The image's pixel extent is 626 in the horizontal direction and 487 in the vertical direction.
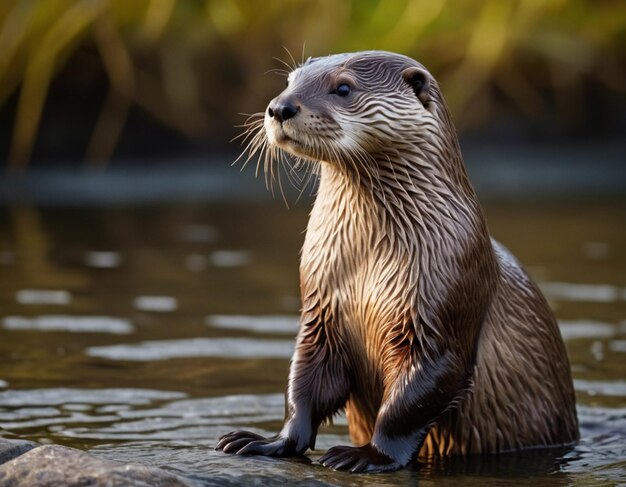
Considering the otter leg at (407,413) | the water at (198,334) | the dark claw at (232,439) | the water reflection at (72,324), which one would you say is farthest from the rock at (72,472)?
the water reflection at (72,324)

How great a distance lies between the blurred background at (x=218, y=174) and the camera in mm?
5406

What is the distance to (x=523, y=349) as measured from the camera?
12.9 ft

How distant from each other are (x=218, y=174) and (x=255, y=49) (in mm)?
1125

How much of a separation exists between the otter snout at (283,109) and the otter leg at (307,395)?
596 millimetres

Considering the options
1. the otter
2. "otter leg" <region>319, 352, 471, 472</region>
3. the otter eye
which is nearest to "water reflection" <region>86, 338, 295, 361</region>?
the otter

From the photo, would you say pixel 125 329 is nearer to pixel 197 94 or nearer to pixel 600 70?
pixel 197 94

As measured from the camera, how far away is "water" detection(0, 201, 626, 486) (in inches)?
147

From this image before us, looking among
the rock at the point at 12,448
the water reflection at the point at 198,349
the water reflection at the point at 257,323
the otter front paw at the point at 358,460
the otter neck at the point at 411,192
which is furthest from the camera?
the water reflection at the point at 257,323

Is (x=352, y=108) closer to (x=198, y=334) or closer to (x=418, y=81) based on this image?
(x=418, y=81)

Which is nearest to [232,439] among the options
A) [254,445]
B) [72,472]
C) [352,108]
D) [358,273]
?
[254,445]

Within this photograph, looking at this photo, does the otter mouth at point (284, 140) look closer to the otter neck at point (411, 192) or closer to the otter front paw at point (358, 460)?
the otter neck at point (411, 192)

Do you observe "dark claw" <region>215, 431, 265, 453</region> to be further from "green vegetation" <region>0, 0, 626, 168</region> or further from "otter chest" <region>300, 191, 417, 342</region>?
"green vegetation" <region>0, 0, 626, 168</region>

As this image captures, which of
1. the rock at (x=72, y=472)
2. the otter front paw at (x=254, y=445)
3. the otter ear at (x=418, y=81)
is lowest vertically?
the rock at (x=72, y=472)

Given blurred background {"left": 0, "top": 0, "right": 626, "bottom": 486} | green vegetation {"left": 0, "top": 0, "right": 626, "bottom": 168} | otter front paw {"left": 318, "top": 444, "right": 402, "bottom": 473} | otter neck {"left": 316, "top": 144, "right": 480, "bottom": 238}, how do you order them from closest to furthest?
1. otter front paw {"left": 318, "top": 444, "right": 402, "bottom": 473}
2. otter neck {"left": 316, "top": 144, "right": 480, "bottom": 238}
3. blurred background {"left": 0, "top": 0, "right": 626, "bottom": 486}
4. green vegetation {"left": 0, "top": 0, "right": 626, "bottom": 168}
